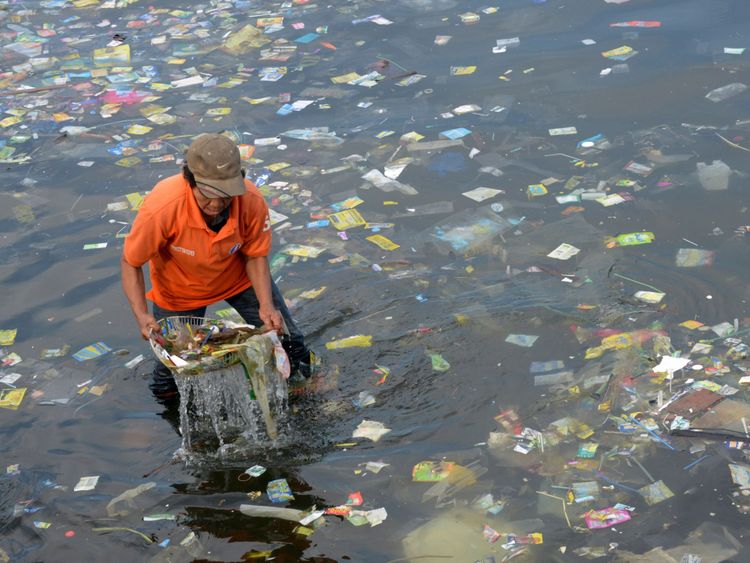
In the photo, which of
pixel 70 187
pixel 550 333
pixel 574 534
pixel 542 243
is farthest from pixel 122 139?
pixel 574 534

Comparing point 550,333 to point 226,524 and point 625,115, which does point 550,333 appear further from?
point 625,115

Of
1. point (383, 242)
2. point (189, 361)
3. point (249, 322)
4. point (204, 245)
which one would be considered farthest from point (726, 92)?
point (189, 361)

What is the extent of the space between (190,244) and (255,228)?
0.32 m

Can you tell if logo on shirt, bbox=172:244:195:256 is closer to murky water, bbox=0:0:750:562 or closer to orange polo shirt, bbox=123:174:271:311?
orange polo shirt, bbox=123:174:271:311

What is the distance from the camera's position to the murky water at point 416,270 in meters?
4.12

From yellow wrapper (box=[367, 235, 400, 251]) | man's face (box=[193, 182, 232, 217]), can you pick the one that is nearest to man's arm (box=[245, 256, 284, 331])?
man's face (box=[193, 182, 232, 217])

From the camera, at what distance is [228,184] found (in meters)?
3.83

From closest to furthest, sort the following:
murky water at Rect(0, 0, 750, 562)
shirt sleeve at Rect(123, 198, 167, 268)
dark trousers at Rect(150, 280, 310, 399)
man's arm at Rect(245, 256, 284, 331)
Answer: shirt sleeve at Rect(123, 198, 167, 268)
murky water at Rect(0, 0, 750, 562)
man's arm at Rect(245, 256, 284, 331)
dark trousers at Rect(150, 280, 310, 399)

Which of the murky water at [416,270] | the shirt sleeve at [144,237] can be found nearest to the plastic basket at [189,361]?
the shirt sleeve at [144,237]

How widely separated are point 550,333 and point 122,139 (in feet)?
14.7

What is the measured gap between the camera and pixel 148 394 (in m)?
5.14

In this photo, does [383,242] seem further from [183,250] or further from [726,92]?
[726,92]

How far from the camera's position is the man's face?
3846 mm

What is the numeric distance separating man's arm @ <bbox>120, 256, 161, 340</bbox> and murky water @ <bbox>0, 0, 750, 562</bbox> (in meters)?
0.85
